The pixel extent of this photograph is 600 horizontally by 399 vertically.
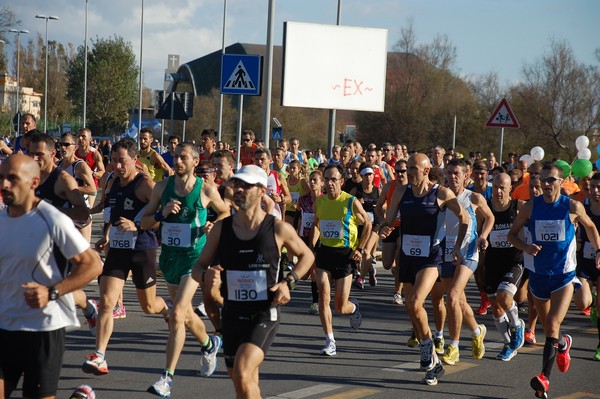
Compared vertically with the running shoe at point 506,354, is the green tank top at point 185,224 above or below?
above

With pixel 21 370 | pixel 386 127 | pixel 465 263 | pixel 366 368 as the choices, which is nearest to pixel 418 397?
pixel 366 368

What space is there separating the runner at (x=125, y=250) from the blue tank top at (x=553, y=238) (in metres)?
3.44

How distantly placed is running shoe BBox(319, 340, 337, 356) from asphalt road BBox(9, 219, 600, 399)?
74 mm

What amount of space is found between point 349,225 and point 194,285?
265 cm

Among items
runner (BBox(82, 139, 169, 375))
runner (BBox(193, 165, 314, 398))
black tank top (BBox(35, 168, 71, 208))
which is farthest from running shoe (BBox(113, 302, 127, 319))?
runner (BBox(193, 165, 314, 398))

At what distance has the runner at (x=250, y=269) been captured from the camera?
5855mm

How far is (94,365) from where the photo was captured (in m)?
7.56

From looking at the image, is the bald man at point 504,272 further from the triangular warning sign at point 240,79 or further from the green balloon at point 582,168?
the green balloon at point 582,168

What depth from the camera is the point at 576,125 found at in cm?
4706

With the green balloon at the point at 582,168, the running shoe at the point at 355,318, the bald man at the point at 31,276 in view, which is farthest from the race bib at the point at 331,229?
the green balloon at the point at 582,168

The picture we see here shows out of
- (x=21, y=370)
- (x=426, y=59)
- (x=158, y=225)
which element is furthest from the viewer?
(x=426, y=59)

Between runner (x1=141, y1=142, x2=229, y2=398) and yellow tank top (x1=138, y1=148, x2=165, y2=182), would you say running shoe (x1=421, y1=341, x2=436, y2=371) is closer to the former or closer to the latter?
runner (x1=141, y1=142, x2=229, y2=398)

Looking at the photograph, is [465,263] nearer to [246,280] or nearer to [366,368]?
[366,368]

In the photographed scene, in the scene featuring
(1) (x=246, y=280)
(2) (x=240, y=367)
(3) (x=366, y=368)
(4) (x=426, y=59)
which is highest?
(4) (x=426, y=59)
